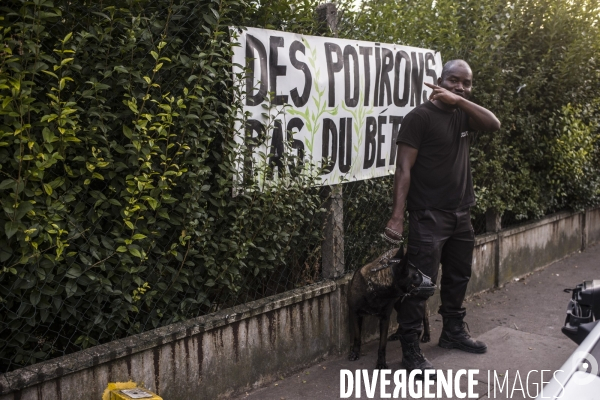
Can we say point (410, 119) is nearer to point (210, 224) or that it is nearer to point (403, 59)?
point (403, 59)

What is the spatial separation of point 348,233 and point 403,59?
5.20 feet

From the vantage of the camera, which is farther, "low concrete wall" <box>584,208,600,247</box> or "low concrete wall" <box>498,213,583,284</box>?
"low concrete wall" <box>584,208,600,247</box>

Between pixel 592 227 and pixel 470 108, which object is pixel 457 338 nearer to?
Answer: pixel 470 108

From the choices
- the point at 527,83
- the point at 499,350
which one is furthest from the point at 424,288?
the point at 527,83

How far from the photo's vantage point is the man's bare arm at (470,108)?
4.83 m

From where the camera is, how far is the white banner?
177 inches

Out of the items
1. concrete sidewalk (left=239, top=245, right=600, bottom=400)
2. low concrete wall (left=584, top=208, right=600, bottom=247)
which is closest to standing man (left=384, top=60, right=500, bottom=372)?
concrete sidewalk (left=239, top=245, right=600, bottom=400)

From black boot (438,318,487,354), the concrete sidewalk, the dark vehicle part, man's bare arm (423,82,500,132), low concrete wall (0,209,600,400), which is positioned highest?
man's bare arm (423,82,500,132)

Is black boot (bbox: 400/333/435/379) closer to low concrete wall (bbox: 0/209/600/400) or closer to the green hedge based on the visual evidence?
low concrete wall (bbox: 0/209/600/400)

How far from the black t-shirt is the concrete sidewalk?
4.05 ft

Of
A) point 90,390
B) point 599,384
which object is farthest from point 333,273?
point 599,384

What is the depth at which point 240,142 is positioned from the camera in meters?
4.36

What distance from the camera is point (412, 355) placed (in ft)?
16.2

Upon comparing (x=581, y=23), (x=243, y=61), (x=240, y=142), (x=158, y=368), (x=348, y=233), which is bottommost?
(x=158, y=368)
